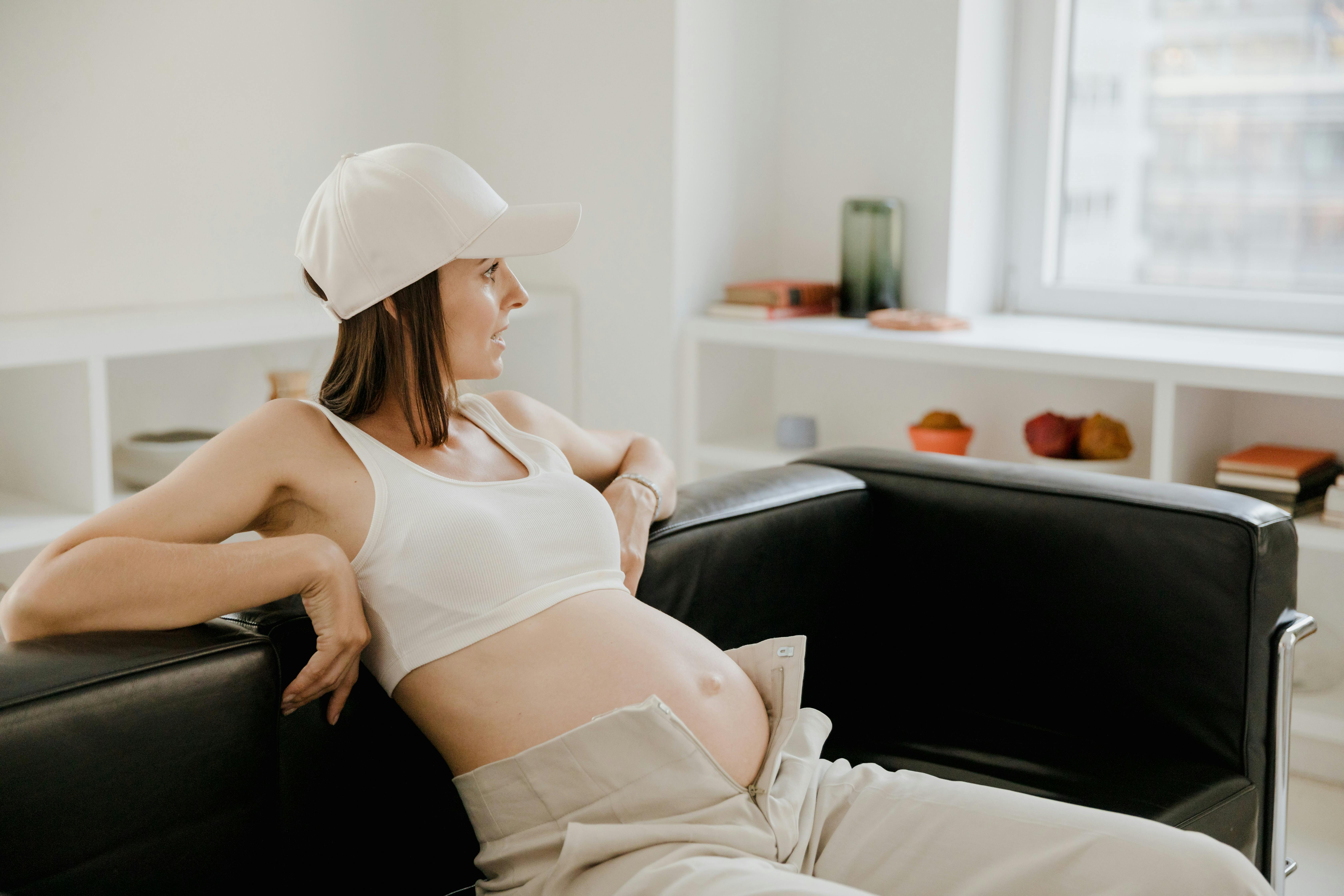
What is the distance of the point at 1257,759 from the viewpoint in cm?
165

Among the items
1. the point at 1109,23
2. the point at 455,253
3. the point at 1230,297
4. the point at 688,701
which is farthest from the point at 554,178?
the point at 688,701

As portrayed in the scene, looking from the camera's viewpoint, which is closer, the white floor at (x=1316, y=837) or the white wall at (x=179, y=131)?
the white floor at (x=1316, y=837)

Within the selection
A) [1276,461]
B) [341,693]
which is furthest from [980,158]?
[341,693]

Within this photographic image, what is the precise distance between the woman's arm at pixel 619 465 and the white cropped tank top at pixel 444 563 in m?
0.18

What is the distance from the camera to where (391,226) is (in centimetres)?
135

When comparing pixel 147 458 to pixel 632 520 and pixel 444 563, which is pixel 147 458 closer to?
pixel 632 520

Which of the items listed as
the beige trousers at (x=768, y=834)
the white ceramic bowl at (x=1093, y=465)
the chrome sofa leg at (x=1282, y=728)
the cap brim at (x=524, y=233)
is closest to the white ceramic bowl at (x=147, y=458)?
the cap brim at (x=524, y=233)

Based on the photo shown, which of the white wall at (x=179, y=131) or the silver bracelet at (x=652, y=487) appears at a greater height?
the white wall at (x=179, y=131)

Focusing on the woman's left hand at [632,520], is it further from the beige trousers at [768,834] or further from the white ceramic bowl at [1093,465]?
the white ceramic bowl at [1093,465]

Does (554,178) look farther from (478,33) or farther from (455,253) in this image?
(455,253)

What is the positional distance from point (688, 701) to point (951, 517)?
2.29 feet

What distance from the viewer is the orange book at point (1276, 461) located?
2498mm

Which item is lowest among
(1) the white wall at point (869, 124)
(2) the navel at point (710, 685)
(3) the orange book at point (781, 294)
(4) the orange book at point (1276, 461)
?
(2) the navel at point (710, 685)

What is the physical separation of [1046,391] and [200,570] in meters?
2.34
